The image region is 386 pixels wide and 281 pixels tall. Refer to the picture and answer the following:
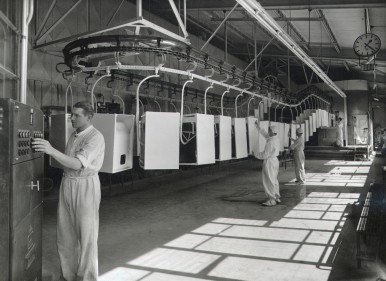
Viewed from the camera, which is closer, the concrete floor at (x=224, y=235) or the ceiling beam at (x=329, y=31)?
the concrete floor at (x=224, y=235)

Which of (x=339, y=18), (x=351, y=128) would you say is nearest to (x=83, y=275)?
(x=339, y=18)

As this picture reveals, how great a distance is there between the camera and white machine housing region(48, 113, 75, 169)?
4285mm

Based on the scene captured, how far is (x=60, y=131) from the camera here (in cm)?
436

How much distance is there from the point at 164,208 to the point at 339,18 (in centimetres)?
684

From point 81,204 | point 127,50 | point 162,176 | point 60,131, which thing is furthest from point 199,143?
point 162,176

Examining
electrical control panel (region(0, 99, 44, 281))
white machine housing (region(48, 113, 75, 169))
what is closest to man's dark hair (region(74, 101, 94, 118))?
electrical control panel (region(0, 99, 44, 281))

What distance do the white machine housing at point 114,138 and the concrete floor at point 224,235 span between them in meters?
1.01

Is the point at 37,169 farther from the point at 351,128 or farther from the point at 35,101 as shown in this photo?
the point at 351,128

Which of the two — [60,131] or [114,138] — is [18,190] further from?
[60,131]

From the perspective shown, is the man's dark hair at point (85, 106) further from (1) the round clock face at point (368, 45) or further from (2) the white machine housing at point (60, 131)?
(1) the round clock face at point (368, 45)

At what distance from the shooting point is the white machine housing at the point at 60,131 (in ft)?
14.1

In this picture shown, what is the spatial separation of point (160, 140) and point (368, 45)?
6469 mm

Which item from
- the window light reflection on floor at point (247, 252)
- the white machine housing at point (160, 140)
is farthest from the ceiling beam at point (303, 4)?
the white machine housing at point (160, 140)

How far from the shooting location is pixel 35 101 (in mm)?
6258
